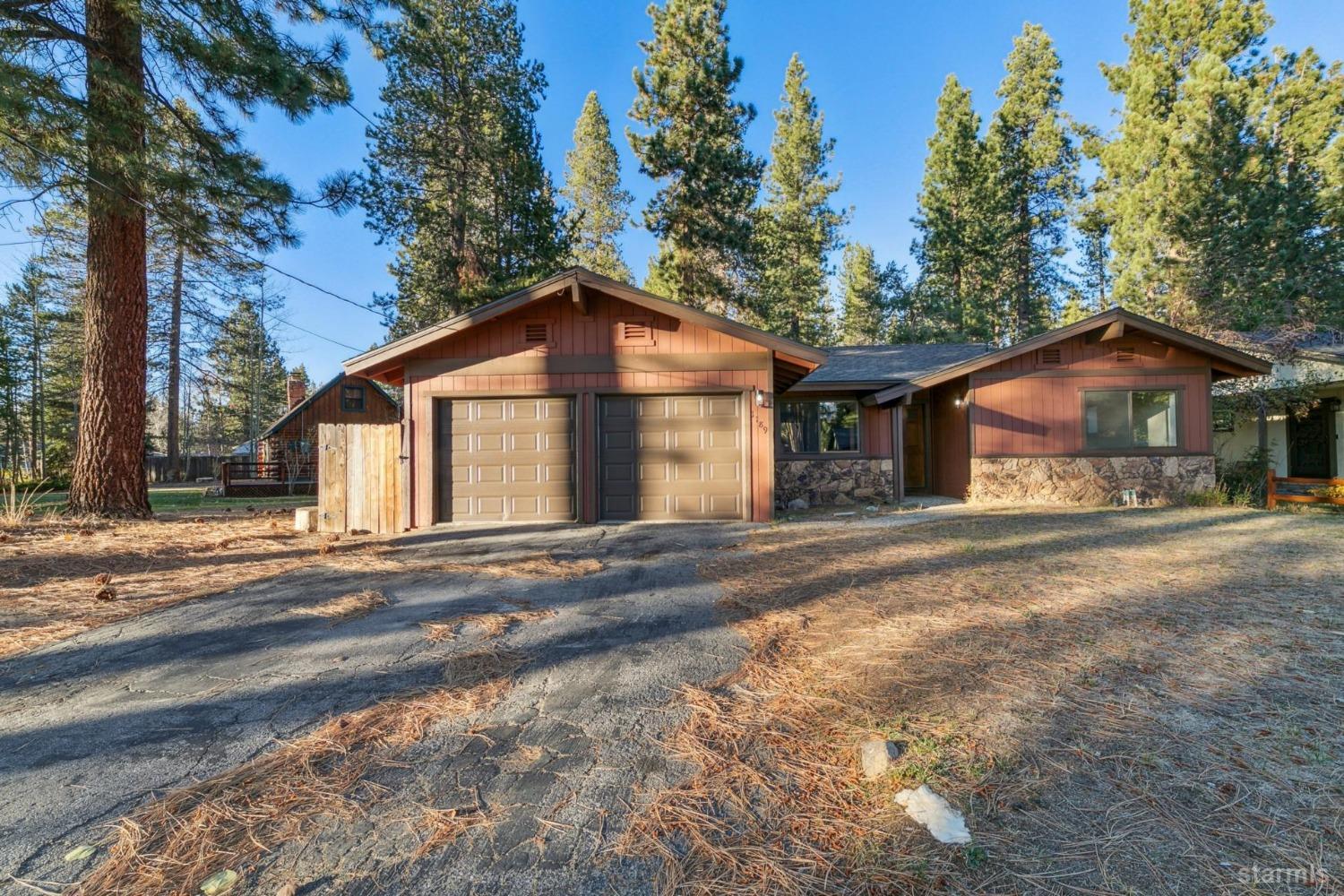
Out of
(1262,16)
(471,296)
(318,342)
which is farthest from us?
(318,342)

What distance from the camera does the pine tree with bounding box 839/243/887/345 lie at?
3088 centimetres

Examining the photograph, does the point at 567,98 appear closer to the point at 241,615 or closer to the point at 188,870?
the point at 241,615

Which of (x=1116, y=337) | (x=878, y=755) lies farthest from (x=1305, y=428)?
(x=878, y=755)

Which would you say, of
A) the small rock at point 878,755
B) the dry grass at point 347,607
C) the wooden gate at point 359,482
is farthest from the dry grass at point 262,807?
the wooden gate at point 359,482

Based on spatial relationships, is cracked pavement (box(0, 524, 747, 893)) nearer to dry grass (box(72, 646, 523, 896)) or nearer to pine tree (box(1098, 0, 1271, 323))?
dry grass (box(72, 646, 523, 896))

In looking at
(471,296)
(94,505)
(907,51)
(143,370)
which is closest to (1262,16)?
(907,51)

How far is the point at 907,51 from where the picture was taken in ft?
50.9

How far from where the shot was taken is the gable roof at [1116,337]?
9.95 meters

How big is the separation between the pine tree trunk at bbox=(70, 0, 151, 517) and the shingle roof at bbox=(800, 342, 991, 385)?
36.1 feet

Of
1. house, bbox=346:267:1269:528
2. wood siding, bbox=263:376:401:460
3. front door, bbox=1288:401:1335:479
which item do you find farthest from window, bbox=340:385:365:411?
front door, bbox=1288:401:1335:479

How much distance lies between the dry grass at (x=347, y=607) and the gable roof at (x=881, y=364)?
8.41 m

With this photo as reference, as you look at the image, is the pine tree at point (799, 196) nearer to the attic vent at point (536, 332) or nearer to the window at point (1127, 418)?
the window at point (1127, 418)

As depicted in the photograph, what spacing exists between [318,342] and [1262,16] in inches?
1171

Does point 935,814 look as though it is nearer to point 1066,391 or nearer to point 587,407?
point 587,407
